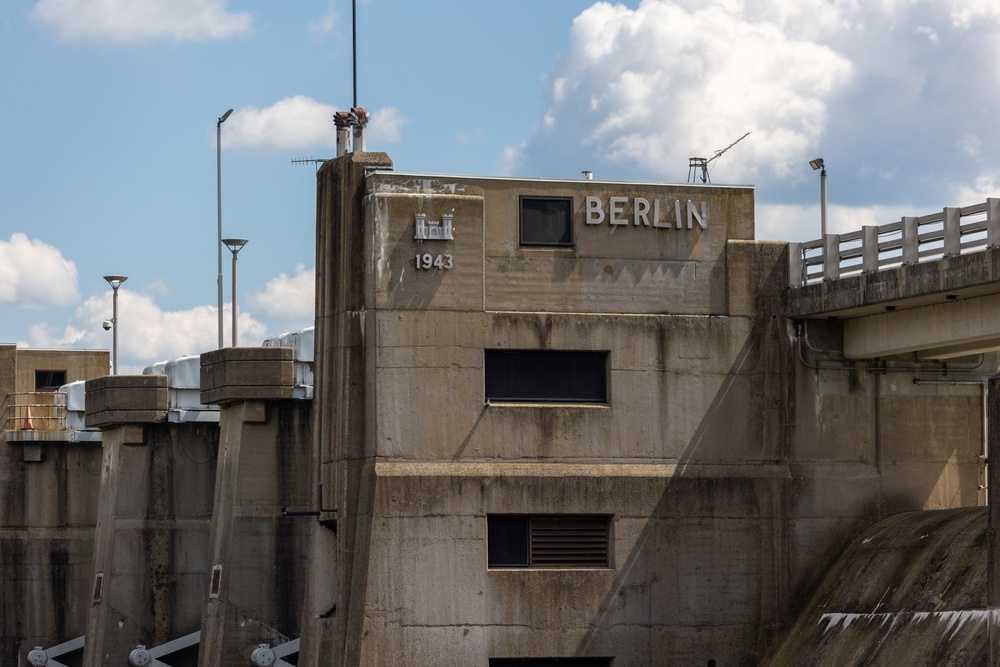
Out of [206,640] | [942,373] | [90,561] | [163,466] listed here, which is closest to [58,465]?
[90,561]

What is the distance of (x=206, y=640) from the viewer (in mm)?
48906

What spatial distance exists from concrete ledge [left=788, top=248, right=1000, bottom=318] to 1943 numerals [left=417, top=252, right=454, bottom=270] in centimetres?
664

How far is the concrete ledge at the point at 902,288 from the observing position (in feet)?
110

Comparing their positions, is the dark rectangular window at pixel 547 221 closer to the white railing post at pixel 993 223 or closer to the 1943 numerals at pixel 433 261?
the 1943 numerals at pixel 433 261

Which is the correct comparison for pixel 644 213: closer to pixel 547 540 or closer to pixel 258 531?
pixel 547 540

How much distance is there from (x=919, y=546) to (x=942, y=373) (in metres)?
4.54

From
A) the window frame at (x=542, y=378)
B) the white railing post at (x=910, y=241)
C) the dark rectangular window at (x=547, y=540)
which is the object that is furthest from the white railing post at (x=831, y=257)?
the dark rectangular window at (x=547, y=540)

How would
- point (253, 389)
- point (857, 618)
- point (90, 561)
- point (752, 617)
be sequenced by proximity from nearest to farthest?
point (857, 618) < point (752, 617) < point (253, 389) < point (90, 561)

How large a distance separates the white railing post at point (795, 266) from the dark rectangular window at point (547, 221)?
4244 mm

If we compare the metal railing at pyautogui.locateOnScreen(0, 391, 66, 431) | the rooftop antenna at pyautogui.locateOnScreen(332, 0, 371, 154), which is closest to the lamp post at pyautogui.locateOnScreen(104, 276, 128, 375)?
the metal railing at pyautogui.locateOnScreen(0, 391, 66, 431)

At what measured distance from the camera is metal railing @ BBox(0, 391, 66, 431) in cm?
6397

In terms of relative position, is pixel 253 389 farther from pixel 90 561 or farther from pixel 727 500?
pixel 90 561

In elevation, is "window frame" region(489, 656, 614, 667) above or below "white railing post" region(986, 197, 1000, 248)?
below

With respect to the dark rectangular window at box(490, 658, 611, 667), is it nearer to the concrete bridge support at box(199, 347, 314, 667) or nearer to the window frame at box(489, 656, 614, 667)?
the window frame at box(489, 656, 614, 667)
